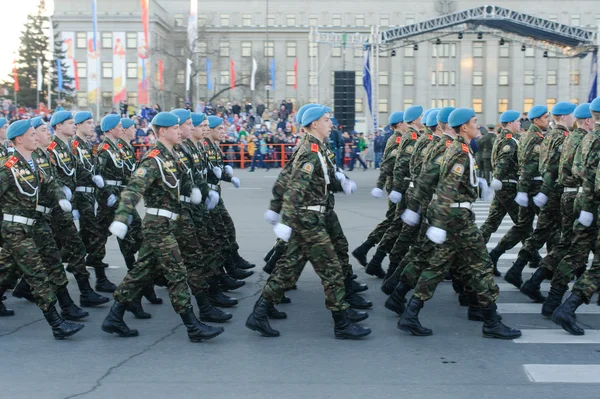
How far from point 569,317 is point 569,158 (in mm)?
1834

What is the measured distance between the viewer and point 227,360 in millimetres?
6480

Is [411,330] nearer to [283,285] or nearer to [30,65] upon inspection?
[283,285]

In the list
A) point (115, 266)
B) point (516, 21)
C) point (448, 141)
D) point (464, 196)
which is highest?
point (516, 21)

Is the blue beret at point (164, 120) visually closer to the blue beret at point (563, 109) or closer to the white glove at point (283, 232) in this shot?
the white glove at point (283, 232)

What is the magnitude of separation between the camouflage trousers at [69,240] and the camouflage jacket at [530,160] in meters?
5.15

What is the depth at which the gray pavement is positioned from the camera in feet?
18.7

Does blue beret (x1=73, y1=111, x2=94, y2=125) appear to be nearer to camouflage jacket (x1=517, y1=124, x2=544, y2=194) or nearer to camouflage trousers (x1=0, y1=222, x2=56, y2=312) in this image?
camouflage trousers (x1=0, y1=222, x2=56, y2=312)

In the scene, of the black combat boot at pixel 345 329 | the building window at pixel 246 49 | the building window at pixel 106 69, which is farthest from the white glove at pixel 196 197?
the building window at pixel 106 69

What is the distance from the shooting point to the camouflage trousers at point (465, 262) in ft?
22.8

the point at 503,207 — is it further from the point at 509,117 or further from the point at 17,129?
the point at 17,129

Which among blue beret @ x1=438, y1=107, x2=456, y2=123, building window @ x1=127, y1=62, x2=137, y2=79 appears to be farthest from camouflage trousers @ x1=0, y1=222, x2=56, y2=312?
building window @ x1=127, y1=62, x2=137, y2=79

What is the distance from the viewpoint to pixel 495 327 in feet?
23.1

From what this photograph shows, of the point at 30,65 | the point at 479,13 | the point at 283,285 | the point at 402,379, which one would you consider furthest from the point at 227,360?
the point at 30,65

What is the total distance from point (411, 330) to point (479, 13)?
72.7ft
